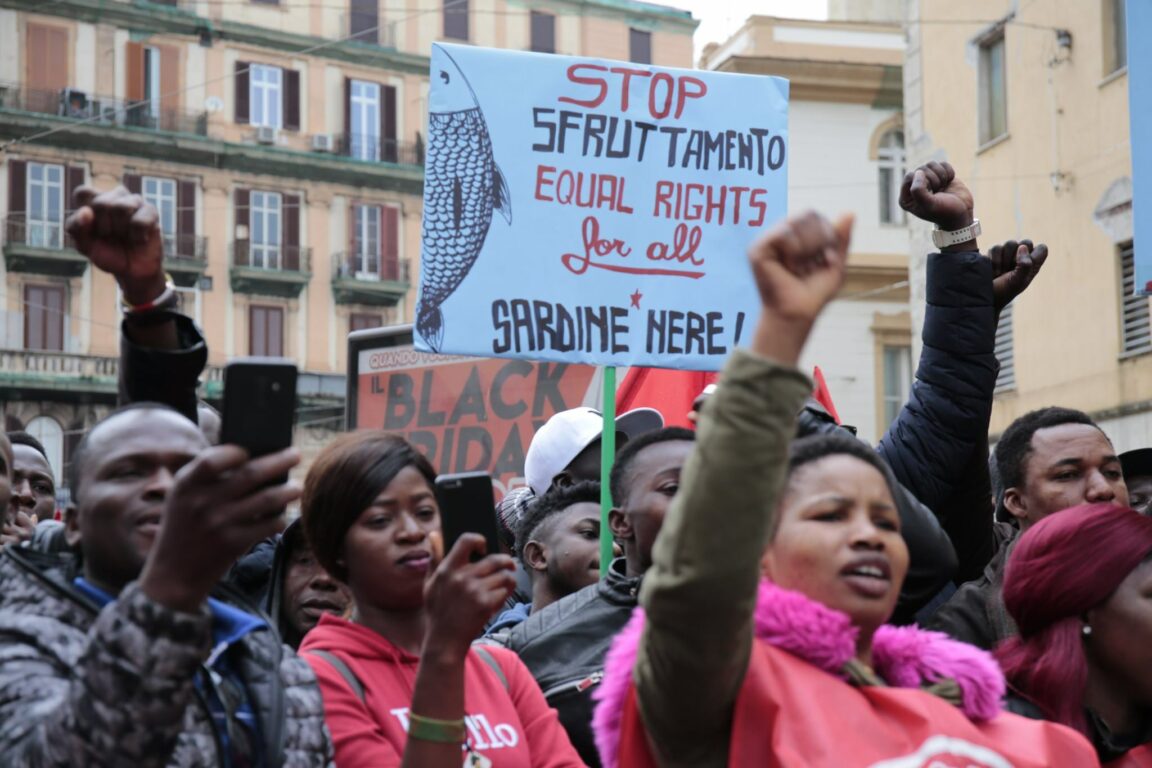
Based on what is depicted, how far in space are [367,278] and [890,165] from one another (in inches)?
651

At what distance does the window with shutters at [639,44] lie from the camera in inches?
1772

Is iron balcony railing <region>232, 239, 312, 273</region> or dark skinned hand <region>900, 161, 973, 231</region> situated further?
iron balcony railing <region>232, 239, 312, 273</region>

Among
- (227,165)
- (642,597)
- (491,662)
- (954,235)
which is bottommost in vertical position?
(491,662)

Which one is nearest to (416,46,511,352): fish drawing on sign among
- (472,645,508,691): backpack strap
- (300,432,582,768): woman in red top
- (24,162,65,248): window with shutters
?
(300,432,582,768): woman in red top

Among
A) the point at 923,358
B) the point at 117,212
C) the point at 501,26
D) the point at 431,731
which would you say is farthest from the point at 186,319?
the point at 501,26

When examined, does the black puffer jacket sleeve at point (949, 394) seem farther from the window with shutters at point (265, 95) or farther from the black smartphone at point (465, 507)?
the window with shutters at point (265, 95)

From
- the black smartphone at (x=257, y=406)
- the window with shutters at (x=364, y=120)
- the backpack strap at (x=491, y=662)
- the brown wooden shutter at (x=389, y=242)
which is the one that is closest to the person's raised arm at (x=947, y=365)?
the backpack strap at (x=491, y=662)

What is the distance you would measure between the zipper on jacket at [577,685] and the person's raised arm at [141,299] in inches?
49.6

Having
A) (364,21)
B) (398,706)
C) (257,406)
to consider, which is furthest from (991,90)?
(364,21)

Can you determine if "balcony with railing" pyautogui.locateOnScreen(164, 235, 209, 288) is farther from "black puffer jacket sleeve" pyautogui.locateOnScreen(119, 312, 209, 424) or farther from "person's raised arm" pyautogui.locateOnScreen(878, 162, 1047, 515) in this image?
"black puffer jacket sleeve" pyautogui.locateOnScreen(119, 312, 209, 424)

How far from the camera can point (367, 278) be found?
137 feet

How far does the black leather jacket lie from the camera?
428 centimetres

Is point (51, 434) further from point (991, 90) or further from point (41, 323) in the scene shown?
point (991, 90)

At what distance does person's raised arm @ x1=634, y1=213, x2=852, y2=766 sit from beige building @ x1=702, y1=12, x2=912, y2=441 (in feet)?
82.2
